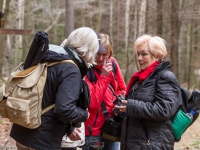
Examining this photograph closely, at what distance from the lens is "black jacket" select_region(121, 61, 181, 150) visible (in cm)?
267

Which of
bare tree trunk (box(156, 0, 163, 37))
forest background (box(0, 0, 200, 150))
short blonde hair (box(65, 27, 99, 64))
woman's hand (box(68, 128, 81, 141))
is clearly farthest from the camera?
bare tree trunk (box(156, 0, 163, 37))

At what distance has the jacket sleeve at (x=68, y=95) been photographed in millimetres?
2266

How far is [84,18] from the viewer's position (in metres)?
21.6

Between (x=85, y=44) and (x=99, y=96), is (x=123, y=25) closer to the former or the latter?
(x=99, y=96)

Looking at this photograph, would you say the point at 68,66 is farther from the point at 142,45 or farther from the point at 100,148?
the point at 100,148

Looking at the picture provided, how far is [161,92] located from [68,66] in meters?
0.86

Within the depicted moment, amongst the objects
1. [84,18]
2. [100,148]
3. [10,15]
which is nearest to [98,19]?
[84,18]

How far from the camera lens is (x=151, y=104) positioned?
272cm

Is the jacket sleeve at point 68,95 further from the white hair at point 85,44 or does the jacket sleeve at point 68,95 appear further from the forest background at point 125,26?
the forest background at point 125,26

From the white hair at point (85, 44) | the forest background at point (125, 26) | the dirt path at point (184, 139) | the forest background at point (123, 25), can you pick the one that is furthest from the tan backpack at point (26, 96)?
the forest background at point (123, 25)

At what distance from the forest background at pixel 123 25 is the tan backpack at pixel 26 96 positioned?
4.64 metres

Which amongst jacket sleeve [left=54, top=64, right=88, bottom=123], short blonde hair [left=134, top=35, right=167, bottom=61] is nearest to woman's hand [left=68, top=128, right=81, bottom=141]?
jacket sleeve [left=54, top=64, right=88, bottom=123]

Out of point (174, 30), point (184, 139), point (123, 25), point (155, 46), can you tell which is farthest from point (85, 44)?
point (123, 25)

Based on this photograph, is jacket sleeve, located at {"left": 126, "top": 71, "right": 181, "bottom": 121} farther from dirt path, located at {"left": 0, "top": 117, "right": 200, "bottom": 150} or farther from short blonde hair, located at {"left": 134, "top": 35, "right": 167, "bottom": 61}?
dirt path, located at {"left": 0, "top": 117, "right": 200, "bottom": 150}
